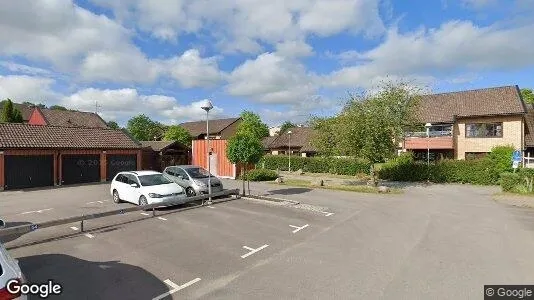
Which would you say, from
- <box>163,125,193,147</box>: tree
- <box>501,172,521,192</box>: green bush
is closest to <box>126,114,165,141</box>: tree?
<box>163,125,193,147</box>: tree

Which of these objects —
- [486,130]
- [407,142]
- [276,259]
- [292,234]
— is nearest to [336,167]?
[407,142]

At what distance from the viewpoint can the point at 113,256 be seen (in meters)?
7.89

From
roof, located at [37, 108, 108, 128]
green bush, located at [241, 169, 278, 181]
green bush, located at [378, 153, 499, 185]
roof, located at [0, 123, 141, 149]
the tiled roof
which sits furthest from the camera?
roof, located at [37, 108, 108, 128]

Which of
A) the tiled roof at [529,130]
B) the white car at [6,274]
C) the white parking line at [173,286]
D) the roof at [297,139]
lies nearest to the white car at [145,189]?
the white parking line at [173,286]

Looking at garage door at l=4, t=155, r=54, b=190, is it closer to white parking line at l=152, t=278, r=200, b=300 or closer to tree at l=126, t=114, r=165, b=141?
white parking line at l=152, t=278, r=200, b=300

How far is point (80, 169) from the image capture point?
24.5 meters

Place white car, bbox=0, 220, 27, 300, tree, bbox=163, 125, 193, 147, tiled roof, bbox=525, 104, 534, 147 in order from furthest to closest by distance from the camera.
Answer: tree, bbox=163, 125, 193, 147 → tiled roof, bbox=525, 104, 534, 147 → white car, bbox=0, 220, 27, 300

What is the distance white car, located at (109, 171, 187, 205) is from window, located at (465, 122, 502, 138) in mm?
29485

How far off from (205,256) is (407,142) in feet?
106

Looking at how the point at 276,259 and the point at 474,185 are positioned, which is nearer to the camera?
the point at 276,259

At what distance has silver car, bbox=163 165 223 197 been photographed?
53.5 ft

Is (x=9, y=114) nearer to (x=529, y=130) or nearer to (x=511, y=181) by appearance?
(x=511, y=181)

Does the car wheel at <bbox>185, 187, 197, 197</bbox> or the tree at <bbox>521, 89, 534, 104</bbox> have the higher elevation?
the tree at <bbox>521, 89, 534, 104</bbox>

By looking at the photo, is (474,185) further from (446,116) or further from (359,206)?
(359,206)
